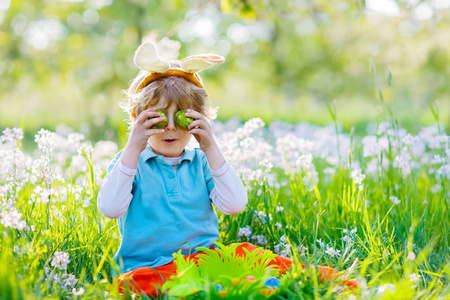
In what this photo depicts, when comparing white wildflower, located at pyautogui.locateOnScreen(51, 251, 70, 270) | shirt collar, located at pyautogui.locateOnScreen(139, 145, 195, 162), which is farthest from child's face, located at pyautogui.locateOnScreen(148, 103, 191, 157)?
white wildflower, located at pyautogui.locateOnScreen(51, 251, 70, 270)

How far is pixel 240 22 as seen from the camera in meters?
13.3

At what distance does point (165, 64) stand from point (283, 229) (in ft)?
4.43

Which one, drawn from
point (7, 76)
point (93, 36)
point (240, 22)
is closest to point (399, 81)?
point (240, 22)

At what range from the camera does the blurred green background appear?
256 inches

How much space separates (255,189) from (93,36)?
8.30m

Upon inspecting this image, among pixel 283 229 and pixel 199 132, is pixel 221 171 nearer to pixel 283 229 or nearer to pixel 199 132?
pixel 199 132

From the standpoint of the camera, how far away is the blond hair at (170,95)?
258cm

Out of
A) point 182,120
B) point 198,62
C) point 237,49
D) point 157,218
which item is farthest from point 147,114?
point 237,49

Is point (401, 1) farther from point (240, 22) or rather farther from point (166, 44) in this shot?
point (240, 22)

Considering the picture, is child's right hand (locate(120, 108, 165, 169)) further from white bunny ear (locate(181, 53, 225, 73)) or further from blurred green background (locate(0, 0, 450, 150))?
blurred green background (locate(0, 0, 450, 150))

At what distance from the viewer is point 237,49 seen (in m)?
A: 16.3

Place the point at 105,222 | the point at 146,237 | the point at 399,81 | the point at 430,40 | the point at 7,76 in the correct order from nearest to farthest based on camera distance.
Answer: the point at 146,237 → the point at 105,222 → the point at 430,40 → the point at 7,76 → the point at 399,81

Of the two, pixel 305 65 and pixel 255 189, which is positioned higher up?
pixel 305 65

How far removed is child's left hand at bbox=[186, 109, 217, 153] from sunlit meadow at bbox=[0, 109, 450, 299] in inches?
26.1
